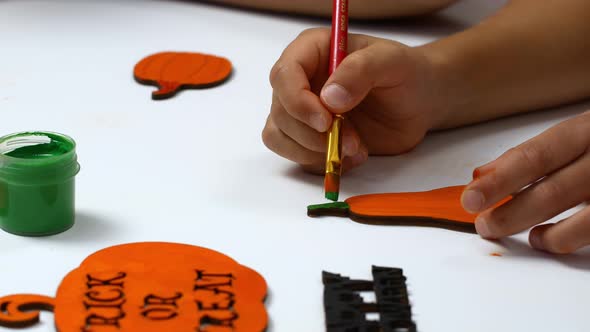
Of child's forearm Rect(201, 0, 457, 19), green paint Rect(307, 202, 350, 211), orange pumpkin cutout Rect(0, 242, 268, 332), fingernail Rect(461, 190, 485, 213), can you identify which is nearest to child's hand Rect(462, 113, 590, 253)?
fingernail Rect(461, 190, 485, 213)

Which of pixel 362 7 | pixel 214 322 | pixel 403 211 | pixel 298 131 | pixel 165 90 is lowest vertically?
pixel 214 322

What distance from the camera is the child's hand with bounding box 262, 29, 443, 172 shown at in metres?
0.81

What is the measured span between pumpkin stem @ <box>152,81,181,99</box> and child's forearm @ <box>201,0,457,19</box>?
33 centimetres

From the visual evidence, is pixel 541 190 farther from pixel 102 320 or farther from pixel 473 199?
pixel 102 320

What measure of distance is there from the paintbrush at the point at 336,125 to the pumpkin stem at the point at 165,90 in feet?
0.80

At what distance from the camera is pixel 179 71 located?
108 cm

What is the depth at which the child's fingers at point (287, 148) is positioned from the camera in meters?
0.85

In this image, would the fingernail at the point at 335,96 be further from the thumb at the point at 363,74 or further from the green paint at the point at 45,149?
the green paint at the point at 45,149

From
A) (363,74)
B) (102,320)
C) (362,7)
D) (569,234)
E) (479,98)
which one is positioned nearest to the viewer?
(102,320)

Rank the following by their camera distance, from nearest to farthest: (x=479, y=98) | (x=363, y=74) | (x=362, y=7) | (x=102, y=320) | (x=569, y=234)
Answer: (x=102, y=320) → (x=569, y=234) → (x=363, y=74) → (x=479, y=98) → (x=362, y=7)

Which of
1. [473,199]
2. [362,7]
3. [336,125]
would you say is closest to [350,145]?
[336,125]

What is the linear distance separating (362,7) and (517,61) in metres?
0.32

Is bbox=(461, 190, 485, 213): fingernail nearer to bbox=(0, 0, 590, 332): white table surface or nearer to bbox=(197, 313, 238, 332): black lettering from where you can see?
bbox=(0, 0, 590, 332): white table surface

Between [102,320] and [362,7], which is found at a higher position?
[362,7]
